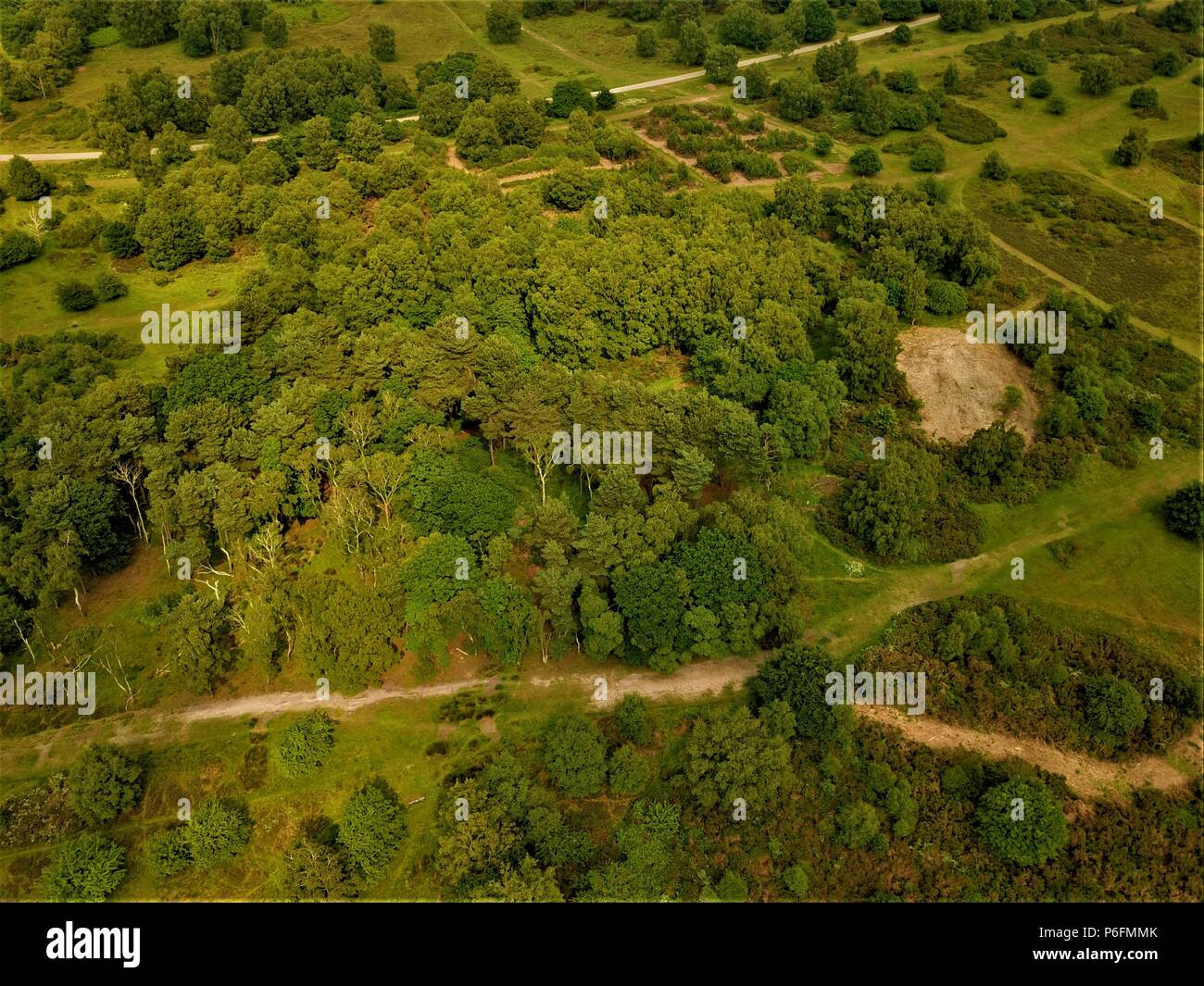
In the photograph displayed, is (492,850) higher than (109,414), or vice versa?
(109,414)

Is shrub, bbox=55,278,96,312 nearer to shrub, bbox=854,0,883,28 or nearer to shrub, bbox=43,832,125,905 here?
shrub, bbox=43,832,125,905

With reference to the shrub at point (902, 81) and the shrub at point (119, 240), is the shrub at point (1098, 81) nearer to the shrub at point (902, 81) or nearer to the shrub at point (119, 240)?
the shrub at point (902, 81)

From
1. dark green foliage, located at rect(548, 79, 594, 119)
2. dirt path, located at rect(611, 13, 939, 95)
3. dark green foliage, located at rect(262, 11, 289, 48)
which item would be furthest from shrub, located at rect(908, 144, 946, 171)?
dark green foliage, located at rect(262, 11, 289, 48)

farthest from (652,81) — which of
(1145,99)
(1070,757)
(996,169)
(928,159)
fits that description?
(1070,757)
